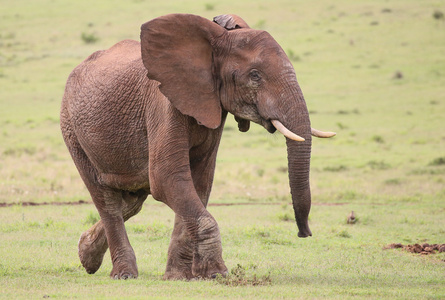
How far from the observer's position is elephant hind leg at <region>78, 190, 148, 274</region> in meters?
8.85

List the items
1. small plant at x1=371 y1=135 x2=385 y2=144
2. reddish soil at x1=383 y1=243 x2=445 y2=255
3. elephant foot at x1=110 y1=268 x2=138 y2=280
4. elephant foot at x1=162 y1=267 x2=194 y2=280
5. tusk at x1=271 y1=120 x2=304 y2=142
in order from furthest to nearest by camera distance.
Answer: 1. small plant at x1=371 y1=135 x2=385 y2=144
2. reddish soil at x1=383 y1=243 x2=445 y2=255
3. elephant foot at x1=110 y1=268 x2=138 y2=280
4. elephant foot at x1=162 y1=267 x2=194 y2=280
5. tusk at x1=271 y1=120 x2=304 y2=142

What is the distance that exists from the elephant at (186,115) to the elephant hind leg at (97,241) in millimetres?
332

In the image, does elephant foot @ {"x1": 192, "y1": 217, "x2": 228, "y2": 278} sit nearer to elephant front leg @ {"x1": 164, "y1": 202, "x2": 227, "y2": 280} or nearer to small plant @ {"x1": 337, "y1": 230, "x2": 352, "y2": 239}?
elephant front leg @ {"x1": 164, "y1": 202, "x2": 227, "y2": 280}

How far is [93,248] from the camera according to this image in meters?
8.94

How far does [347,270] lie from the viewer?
8.71 meters

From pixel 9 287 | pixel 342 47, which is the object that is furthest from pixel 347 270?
pixel 342 47

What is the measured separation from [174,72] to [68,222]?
17.8 ft

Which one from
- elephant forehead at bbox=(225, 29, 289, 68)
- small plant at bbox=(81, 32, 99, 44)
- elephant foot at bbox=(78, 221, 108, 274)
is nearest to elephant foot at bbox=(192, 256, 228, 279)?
elephant forehead at bbox=(225, 29, 289, 68)

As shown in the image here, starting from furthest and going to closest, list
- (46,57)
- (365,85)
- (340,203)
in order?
(46,57) < (365,85) < (340,203)

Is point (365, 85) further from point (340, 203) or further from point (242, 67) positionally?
point (242, 67)

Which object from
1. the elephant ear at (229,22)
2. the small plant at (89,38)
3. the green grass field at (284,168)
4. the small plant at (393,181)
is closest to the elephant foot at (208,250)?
the green grass field at (284,168)

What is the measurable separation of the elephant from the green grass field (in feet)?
1.63

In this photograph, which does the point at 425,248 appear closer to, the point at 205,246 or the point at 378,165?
the point at 205,246

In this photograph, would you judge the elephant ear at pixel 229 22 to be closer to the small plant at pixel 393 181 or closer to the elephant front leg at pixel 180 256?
the elephant front leg at pixel 180 256
